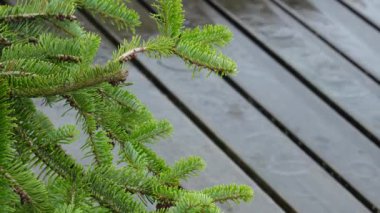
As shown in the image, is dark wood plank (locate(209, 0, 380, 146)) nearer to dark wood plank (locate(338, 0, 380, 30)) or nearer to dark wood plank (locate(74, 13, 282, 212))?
dark wood plank (locate(338, 0, 380, 30))

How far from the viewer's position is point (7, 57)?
1.01 metres

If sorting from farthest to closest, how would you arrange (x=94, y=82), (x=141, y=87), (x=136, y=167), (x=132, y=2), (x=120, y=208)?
(x=132, y=2) < (x=141, y=87) < (x=136, y=167) < (x=120, y=208) < (x=94, y=82)

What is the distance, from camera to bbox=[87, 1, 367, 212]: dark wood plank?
1697 mm

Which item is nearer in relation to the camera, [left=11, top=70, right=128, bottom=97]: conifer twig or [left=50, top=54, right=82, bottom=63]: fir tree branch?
[left=11, top=70, right=128, bottom=97]: conifer twig

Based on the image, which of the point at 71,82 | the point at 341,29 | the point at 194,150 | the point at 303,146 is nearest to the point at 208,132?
the point at 194,150

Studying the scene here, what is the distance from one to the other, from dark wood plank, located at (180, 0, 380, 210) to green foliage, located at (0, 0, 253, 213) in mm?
787

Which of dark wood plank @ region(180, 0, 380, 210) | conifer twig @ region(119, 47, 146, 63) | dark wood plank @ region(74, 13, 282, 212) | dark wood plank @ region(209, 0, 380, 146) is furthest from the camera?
dark wood plank @ region(209, 0, 380, 146)

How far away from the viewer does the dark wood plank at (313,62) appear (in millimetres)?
2031

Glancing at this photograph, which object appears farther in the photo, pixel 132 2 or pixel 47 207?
pixel 132 2

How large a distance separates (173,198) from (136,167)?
0.13 m

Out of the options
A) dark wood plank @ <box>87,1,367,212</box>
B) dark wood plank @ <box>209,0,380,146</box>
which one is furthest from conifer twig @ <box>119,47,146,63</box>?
dark wood plank @ <box>209,0,380,146</box>

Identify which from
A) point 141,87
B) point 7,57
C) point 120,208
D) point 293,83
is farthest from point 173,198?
point 293,83

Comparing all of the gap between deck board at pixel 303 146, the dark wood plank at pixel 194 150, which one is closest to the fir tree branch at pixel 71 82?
the dark wood plank at pixel 194 150

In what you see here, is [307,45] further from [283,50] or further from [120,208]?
[120,208]
